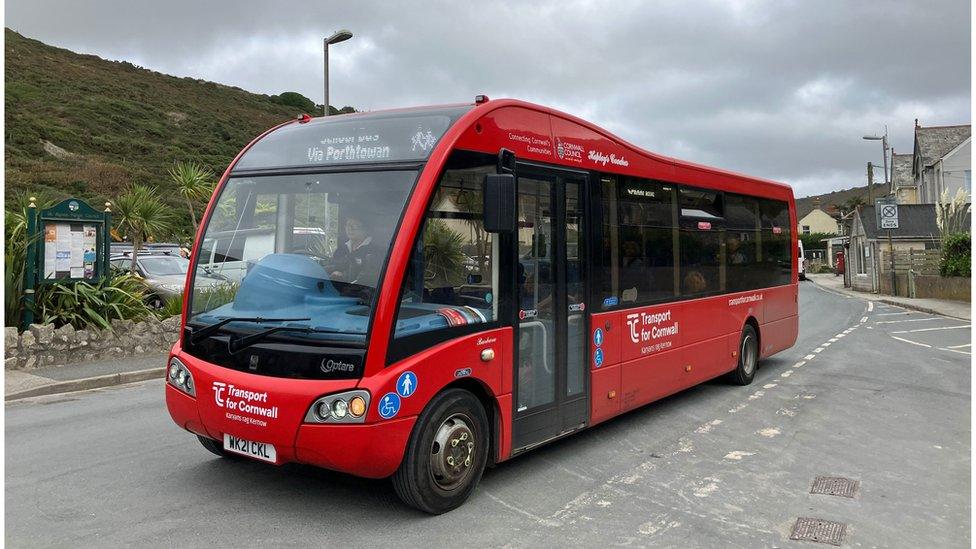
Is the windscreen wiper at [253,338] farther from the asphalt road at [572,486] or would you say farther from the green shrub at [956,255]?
the green shrub at [956,255]

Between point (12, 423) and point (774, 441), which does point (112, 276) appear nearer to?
point (12, 423)

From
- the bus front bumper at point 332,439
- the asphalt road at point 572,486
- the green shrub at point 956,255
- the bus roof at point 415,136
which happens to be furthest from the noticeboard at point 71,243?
the green shrub at point 956,255

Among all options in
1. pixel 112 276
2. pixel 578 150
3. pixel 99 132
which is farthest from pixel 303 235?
pixel 99 132

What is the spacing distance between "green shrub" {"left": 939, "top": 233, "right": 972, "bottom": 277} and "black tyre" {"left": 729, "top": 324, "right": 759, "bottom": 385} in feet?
73.3

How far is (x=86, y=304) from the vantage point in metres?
11.6

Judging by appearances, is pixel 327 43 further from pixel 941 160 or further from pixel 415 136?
pixel 941 160

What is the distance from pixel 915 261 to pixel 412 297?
1415 inches

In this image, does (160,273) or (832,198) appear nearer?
(160,273)

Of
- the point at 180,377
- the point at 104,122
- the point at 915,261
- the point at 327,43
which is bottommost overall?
the point at 180,377

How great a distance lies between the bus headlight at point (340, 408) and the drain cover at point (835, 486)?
3505 millimetres

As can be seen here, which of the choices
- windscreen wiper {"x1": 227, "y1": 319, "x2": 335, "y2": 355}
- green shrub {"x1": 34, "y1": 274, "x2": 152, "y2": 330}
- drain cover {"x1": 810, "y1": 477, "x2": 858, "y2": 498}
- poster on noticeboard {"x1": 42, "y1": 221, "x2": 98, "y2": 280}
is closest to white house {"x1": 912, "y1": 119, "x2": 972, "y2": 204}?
drain cover {"x1": 810, "y1": 477, "x2": 858, "y2": 498}

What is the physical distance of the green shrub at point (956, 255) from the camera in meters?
28.0

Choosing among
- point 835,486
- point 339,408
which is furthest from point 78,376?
point 835,486

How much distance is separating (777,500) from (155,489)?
448 centimetres
